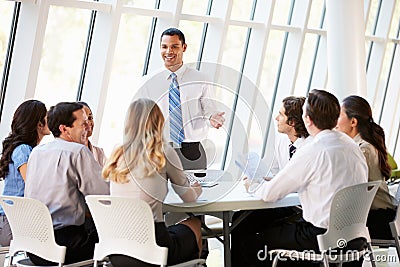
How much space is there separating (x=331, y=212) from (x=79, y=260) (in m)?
1.38

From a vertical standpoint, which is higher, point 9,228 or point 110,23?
point 110,23

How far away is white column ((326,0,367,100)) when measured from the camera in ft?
24.6

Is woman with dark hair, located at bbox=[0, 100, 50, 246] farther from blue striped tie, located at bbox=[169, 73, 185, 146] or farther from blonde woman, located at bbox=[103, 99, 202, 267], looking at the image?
blue striped tie, located at bbox=[169, 73, 185, 146]

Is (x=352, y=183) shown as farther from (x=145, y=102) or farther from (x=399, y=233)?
(x=145, y=102)

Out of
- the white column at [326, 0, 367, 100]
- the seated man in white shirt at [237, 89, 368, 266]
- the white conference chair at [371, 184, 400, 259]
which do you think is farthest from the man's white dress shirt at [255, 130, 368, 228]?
the white column at [326, 0, 367, 100]

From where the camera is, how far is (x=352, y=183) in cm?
389

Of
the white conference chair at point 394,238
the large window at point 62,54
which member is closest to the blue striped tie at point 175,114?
the white conference chair at point 394,238

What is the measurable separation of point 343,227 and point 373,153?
86 cm

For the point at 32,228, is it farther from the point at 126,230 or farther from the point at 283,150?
the point at 283,150

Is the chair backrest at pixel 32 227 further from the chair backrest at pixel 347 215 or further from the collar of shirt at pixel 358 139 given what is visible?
the collar of shirt at pixel 358 139

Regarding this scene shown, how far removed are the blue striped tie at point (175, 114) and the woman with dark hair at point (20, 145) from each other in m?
0.86

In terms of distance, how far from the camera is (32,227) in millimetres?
3584

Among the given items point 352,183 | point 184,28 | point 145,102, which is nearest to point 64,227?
point 145,102

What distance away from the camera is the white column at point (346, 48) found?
7.50m
